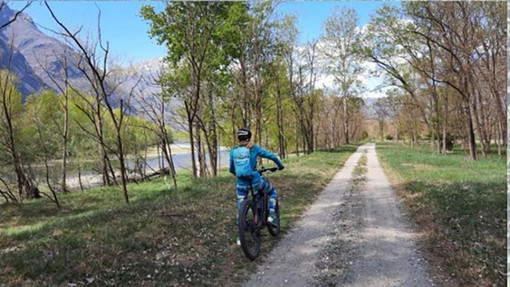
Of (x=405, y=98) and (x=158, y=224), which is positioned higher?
(x=405, y=98)

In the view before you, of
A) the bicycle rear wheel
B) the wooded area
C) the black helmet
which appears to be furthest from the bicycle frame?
the wooded area

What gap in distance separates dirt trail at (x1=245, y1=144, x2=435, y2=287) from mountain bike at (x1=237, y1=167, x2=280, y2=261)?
352 mm

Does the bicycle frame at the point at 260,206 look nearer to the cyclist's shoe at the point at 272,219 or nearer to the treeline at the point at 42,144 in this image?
the cyclist's shoe at the point at 272,219

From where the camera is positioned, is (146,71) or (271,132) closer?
(146,71)

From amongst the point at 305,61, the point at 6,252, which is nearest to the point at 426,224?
the point at 6,252

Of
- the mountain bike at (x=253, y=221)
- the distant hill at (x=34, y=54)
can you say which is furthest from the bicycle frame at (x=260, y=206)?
the distant hill at (x=34, y=54)

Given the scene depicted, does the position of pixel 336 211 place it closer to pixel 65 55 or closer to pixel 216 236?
pixel 216 236

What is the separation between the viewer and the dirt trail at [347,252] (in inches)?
203

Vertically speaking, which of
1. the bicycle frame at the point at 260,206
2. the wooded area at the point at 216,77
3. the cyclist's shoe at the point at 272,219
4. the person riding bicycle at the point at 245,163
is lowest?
the cyclist's shoe at the point at 272,219

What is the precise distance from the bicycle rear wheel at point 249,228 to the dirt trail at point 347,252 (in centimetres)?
31

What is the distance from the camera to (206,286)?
5109 mm

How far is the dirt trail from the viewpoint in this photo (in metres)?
5.14

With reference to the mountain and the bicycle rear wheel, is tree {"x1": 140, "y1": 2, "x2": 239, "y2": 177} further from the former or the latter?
the bicycle rear wheel

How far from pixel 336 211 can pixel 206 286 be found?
Result: 5.50 metres
